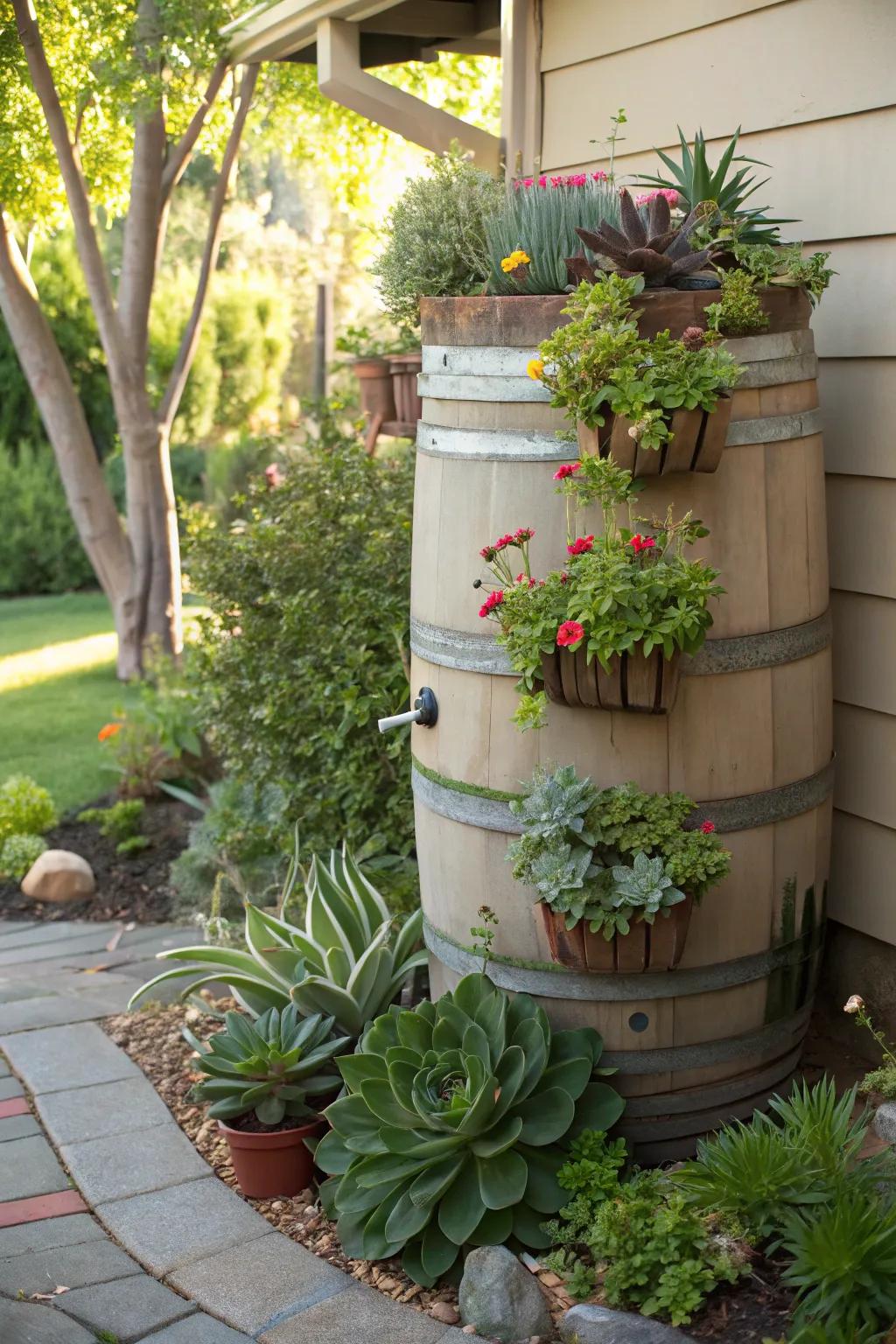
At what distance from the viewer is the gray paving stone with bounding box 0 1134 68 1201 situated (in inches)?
108

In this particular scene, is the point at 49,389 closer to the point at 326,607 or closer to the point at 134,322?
the point at 134,322

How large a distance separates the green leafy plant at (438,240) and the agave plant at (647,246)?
40cm

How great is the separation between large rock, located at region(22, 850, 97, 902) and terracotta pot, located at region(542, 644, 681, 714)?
2988mm

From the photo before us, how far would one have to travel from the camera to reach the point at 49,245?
1096 cm

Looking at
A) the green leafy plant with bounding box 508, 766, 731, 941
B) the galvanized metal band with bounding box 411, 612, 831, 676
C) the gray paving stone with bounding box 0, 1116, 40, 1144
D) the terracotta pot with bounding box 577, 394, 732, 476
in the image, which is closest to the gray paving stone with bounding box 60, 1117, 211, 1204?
the gray paving stone with bounding box 0, 1116, 40, 1144

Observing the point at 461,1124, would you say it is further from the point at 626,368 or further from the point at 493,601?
the point at 626,368

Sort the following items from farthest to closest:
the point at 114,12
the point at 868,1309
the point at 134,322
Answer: the point at 134,322, the point at 114,12, the point at 868,1309

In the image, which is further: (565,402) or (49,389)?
(49,389)

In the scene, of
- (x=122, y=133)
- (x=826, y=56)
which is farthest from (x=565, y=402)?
(x=122, y=133)

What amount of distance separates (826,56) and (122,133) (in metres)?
4.76

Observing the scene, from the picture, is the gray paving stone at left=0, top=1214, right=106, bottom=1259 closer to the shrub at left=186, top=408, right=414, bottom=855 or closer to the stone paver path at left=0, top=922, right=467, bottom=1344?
the stone paver path at left=0, top=922, right=467, bottom=1344

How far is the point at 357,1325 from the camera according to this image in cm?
223

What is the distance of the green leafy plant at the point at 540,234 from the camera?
2.44 meters

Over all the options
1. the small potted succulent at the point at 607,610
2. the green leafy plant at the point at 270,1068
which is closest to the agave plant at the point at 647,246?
the small potted succulent at the point at 607,610
